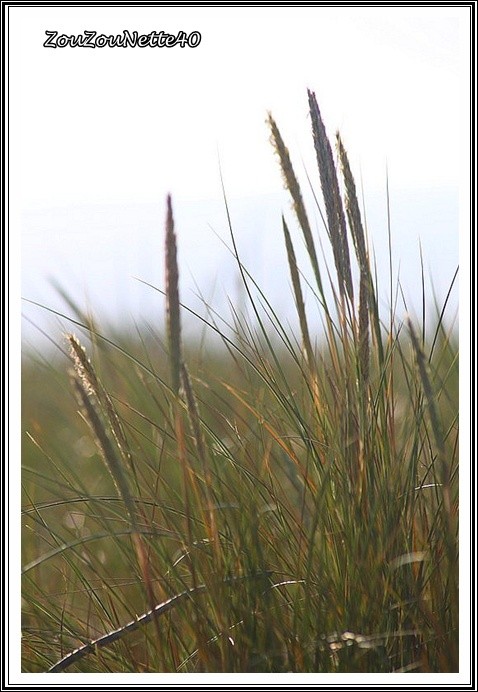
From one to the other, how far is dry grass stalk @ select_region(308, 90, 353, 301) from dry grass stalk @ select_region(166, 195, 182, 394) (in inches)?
11.1

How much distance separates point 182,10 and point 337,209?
18.4 inches

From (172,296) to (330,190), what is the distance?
332 millimetres

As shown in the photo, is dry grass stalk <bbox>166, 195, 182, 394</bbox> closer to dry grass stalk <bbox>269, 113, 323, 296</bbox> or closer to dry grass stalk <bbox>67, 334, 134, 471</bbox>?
dry grass stalk <bbox>67, 334, 134, 471</bbox>

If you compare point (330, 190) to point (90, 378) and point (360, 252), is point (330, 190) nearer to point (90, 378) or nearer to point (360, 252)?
point (360, 252)

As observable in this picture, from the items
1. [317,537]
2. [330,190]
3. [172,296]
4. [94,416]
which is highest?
[330,190]

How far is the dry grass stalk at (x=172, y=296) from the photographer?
800 millimetres

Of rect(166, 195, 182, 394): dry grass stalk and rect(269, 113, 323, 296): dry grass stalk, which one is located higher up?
rect(269, 113, 323, 296): dry grass stalk

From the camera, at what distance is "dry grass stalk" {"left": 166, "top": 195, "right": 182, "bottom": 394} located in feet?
2.63

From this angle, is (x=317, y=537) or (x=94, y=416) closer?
(x=94, y=416)

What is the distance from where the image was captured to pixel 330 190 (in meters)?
1.02

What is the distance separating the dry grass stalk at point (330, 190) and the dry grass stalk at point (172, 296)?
0.28 metres

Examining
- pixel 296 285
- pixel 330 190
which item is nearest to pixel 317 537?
pixel 296 285

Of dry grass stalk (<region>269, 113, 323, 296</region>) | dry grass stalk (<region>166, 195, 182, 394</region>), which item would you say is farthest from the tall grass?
dry grass stalk (<region>166, 195, 182, 394</region>)

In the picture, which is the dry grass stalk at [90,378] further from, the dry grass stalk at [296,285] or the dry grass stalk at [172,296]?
the dry grass stalk at [296,285]
